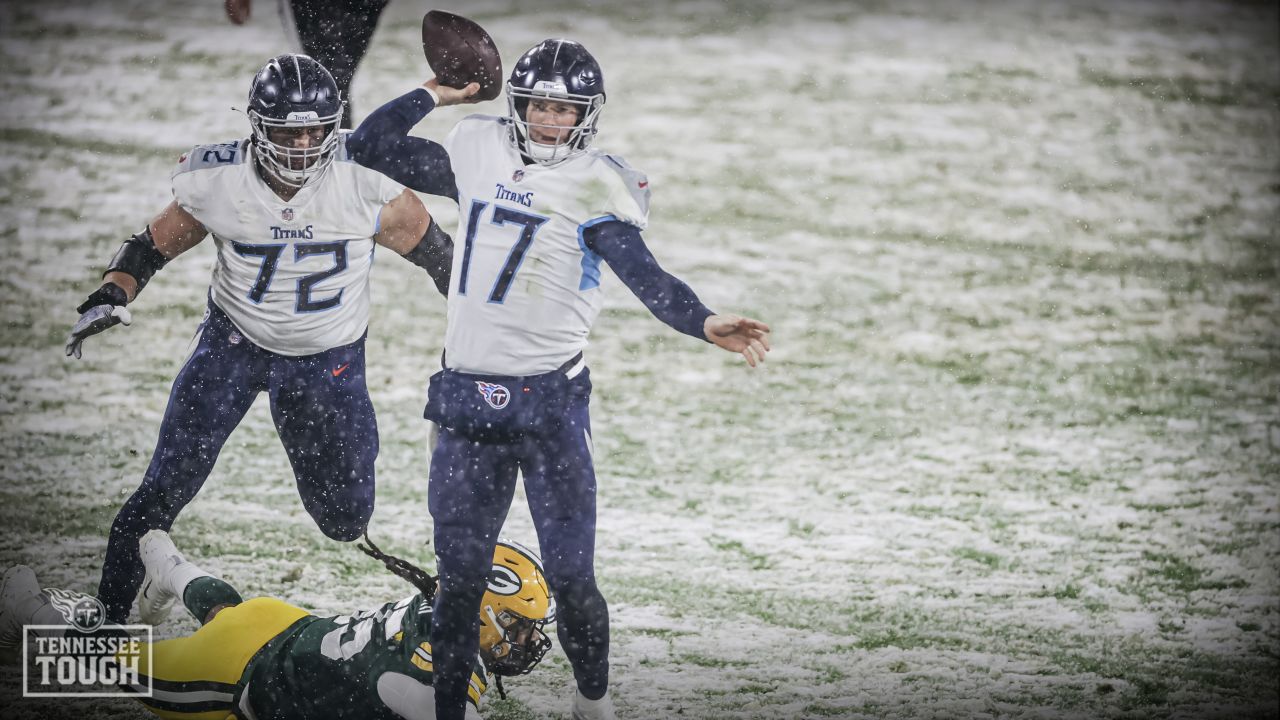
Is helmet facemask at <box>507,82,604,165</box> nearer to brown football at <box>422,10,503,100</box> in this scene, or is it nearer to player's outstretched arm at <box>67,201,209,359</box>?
brown football at <box>422,10,503,100</box>

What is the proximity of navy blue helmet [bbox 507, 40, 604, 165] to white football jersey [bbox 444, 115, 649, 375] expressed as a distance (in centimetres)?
6

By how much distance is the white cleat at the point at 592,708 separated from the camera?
4828 millimetres

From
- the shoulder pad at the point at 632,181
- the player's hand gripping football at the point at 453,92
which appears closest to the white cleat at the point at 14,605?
the player's hand gripping football at the point at 453,92

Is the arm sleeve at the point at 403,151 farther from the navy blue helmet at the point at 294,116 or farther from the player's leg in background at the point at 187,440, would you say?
the player's leg in background at the point at 187,440

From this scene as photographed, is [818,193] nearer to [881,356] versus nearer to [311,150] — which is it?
[881,356]

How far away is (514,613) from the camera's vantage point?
4.68 meters

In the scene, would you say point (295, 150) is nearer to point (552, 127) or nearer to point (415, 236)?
point (415, 236)

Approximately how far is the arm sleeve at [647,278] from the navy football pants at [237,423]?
148 cm

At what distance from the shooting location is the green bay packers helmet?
468cm

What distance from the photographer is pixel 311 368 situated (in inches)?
A: 214

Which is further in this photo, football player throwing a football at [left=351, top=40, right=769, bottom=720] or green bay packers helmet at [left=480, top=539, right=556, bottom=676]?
green bay packers helmet at [left=480, top=539, right=556, bottom=676]

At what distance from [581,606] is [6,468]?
13.8 ft

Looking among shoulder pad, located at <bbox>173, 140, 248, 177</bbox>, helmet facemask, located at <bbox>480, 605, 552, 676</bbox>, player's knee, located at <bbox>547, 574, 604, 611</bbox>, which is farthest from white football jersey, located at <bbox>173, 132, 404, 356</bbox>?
player's knee, located at <bbox>547, 574, 604, 611</bbox>

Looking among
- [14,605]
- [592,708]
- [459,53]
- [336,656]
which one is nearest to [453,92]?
[459,53]
